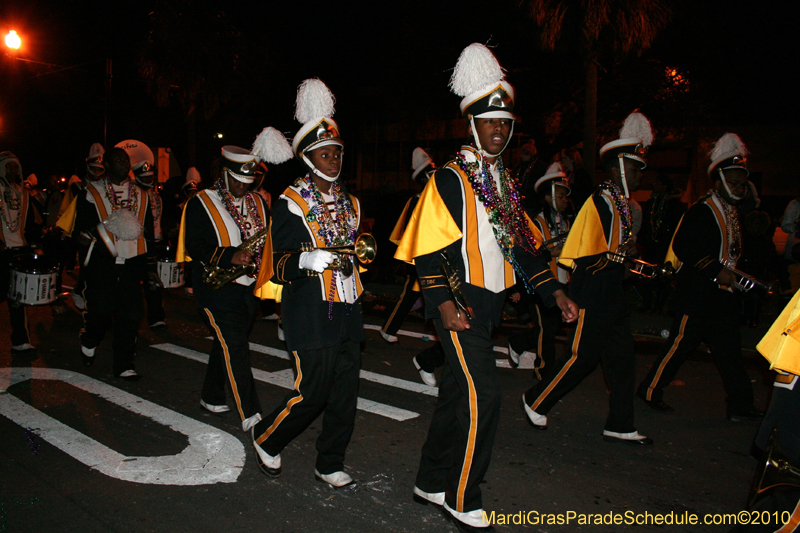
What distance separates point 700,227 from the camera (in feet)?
18.1

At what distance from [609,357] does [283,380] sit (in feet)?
10.9

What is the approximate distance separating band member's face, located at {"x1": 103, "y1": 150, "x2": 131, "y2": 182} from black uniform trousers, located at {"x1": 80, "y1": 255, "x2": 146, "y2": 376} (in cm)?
90

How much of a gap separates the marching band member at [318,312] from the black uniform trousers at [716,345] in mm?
3159

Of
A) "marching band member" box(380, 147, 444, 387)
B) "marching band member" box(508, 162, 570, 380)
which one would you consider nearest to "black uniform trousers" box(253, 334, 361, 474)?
"marching band member" box(380, 147, 444, 387)

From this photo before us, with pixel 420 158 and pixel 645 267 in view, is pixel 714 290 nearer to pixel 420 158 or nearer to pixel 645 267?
pixel 645 267

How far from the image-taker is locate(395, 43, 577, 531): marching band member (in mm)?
3305

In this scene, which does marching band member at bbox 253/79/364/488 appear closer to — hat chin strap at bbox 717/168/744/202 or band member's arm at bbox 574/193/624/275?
band member's arm at bbox 574/193/624/275

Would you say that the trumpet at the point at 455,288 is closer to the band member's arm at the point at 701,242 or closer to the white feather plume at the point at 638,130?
the white feather plume at the point at 638,130

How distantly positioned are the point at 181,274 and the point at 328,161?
17.0ft

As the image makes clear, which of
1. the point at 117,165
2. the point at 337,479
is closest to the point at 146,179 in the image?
the point at 117,165

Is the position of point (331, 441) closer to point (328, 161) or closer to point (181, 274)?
point (328, 161)

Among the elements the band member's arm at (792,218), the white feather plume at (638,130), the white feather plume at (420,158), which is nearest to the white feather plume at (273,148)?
the white feather plume at (638,130)

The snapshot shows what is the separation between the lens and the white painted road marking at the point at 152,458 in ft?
13.1

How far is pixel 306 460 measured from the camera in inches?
171
